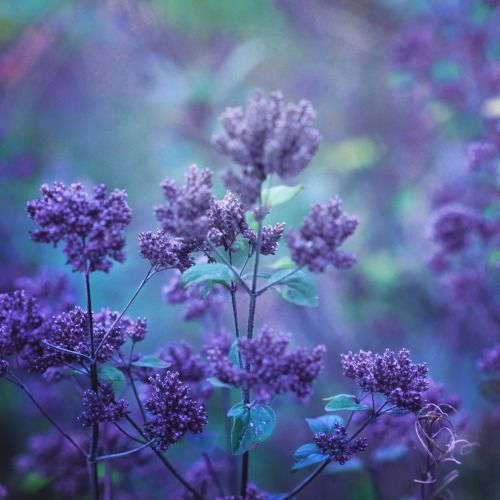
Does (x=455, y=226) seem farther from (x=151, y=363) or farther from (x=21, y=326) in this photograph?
(x=21, y=326)

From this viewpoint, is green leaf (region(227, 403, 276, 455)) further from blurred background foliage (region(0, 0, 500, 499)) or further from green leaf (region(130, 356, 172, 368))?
blurred background foliage (region(0, 0, 500, 499))

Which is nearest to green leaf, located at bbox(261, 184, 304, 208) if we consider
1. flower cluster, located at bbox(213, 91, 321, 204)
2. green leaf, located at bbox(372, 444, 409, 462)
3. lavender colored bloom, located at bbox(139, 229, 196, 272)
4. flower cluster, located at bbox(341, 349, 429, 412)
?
flower cluster, located at bbox(213, 91, 321, 204)

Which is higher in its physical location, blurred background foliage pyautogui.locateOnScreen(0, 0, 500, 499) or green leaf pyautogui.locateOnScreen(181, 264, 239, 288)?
blurred background foliage pyautogui.locateOnScreen(0, 0, 500, 499)

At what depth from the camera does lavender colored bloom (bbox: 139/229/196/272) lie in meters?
0.78

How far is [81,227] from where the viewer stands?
0.67m

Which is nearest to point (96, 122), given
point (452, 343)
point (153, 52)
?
point (153, 52)

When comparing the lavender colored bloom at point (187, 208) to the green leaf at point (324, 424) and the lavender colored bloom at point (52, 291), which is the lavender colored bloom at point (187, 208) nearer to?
the green leaf at point (324, 424)

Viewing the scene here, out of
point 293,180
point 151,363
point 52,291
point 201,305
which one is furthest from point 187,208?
point 293,180

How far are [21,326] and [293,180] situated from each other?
2.35 m

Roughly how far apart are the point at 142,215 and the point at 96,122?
995mm

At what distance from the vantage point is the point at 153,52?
2893 mm

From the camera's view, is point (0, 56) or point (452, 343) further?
point (0, 56)

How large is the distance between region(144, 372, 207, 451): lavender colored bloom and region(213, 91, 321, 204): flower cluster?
359 mm

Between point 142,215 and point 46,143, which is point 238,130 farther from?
point 46,143
